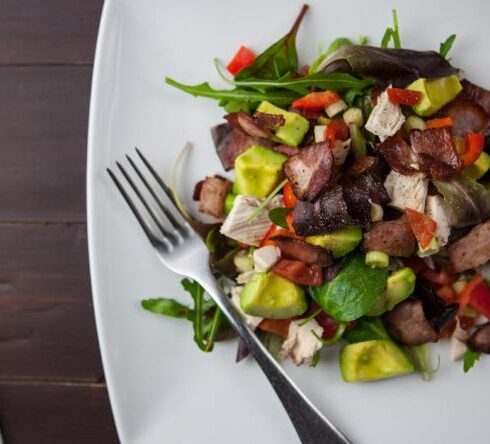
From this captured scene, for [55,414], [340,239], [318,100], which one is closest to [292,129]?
[318,100]

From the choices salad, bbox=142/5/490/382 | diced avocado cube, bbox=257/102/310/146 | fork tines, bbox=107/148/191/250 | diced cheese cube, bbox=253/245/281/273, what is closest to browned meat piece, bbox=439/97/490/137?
salad, bbox=142/5/490/382

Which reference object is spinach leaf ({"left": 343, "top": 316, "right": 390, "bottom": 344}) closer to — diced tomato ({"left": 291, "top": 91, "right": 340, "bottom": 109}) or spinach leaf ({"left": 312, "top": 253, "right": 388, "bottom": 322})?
spinach leaf ({"left": 312, "top": 253, "right": 388, "bottom": 322})

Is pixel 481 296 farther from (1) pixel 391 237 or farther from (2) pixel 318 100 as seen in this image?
(2) pixel 318 100

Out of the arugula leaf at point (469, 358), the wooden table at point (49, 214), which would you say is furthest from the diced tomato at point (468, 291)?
the wooden table at point (49, 214)

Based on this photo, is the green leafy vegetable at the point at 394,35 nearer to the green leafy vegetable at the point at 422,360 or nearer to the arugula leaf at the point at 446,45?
the arugula leaf at the point at 446,45

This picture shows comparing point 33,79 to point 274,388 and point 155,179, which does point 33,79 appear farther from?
point 274,388
